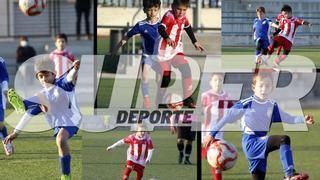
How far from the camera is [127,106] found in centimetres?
932

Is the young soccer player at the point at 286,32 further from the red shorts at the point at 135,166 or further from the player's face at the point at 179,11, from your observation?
the red shorts at the point at 135,166

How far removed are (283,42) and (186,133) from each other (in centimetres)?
446

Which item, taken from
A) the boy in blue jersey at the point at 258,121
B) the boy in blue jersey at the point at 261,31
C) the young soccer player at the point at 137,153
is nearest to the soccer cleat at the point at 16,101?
the young soccer player at the point at 137,153

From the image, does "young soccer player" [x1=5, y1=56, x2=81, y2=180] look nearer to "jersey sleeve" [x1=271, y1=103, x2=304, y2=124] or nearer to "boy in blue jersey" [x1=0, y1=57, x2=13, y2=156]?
"boy in blue jersey" [x1=0, y1=57, x2=13, y2=156]

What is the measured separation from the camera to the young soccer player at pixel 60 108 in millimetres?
7305

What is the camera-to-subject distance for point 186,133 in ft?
27.3

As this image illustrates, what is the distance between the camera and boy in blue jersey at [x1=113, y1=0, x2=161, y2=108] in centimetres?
835

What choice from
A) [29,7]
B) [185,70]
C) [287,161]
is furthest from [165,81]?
[287,161]

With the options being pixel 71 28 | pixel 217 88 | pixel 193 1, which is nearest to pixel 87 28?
pixel 71 28

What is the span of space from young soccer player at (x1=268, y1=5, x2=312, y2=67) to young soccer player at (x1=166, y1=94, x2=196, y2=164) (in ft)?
12.1

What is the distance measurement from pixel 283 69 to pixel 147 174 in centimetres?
487

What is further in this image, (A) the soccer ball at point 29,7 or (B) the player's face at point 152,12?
(A) the soccer ball at point 29,7

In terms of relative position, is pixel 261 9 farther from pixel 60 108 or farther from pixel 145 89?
pixel 60 108

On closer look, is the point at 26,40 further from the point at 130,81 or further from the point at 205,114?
the point at 205,114
